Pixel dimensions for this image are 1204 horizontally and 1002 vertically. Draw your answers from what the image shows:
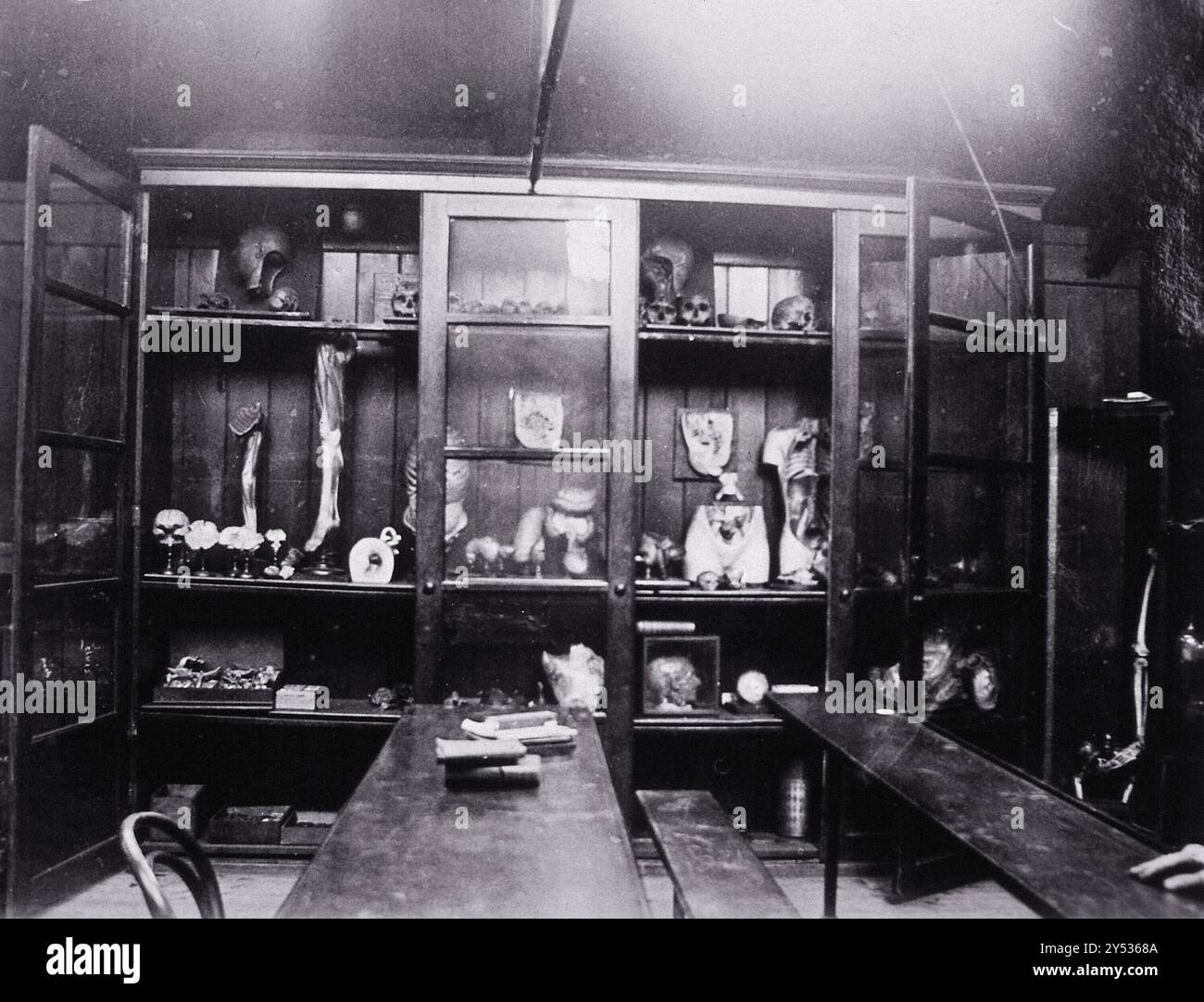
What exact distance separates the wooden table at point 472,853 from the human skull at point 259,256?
232 centimetres

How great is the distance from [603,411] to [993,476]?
61.4 inches

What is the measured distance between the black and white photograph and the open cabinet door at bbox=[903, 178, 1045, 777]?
19 mm

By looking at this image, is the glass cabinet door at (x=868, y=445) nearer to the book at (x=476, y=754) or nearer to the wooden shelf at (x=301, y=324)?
the wooden shelf at (x=301, y=324)

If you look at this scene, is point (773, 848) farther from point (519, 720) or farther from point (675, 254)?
point (675, 254)

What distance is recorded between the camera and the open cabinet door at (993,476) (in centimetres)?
354

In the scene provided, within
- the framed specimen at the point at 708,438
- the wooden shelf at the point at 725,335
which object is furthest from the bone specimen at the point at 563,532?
the wooden shelf at the point at 725,335

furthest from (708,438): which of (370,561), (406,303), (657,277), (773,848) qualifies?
(773,848)

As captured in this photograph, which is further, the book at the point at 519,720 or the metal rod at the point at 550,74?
the book at the point at 519,720

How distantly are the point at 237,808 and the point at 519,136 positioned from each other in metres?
2.91

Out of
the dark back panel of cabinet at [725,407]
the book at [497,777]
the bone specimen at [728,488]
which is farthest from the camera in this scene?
the dark back panel of cabinet at [725,407]

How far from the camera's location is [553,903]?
1.44 metres

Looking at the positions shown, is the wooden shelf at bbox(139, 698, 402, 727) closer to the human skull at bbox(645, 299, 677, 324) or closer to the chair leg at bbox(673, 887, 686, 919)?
the chair leg at bbox(673, 887, 686, 919)

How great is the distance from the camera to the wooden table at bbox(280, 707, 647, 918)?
1.43 meters
